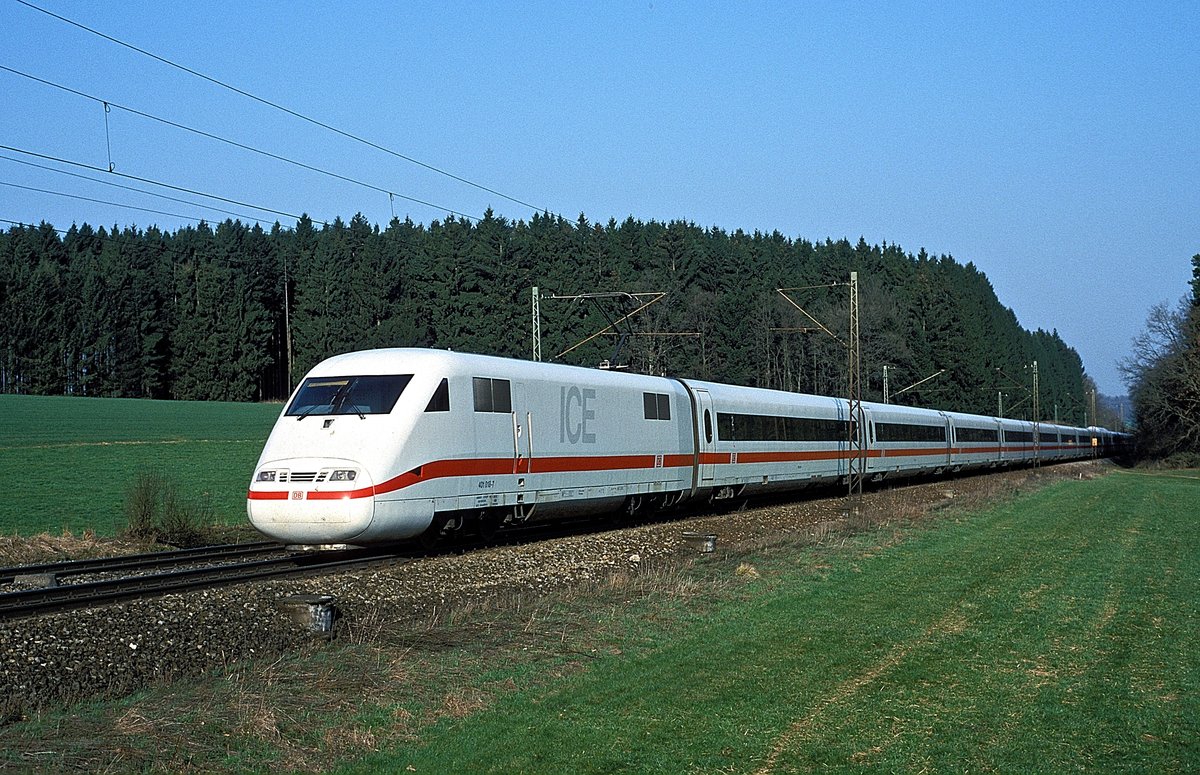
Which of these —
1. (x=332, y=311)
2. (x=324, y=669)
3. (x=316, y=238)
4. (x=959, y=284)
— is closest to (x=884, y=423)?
(x=324, y=669)

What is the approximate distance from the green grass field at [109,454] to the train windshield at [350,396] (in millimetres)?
8822

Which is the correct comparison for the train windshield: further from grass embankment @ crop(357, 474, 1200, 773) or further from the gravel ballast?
grass embankment @ crop(357, 474, 1200, 773)

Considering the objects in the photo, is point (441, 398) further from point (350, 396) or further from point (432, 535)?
point (432, 535)

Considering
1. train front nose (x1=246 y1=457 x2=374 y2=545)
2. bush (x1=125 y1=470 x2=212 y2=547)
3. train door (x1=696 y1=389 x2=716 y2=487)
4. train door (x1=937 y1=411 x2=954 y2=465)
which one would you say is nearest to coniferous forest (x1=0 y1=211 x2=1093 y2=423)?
train door (x1=937 y1=411 x2=954 y2=465)

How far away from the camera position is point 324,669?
33.9ft

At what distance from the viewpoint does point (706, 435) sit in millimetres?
29172

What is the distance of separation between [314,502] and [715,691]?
8.35 metres

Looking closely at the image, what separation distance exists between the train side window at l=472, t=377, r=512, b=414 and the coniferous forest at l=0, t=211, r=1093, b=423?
5429 cm

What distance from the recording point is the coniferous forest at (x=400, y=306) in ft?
277

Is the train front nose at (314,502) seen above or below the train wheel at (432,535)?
above

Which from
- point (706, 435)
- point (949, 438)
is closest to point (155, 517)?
point (706, 435)

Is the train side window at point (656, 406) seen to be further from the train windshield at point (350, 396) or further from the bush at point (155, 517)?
the bush at point (155, 517)

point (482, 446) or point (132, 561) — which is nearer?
point (132, 561)

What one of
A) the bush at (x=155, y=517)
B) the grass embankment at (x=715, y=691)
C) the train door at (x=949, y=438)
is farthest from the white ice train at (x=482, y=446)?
the train door at (x=949, y=438)
